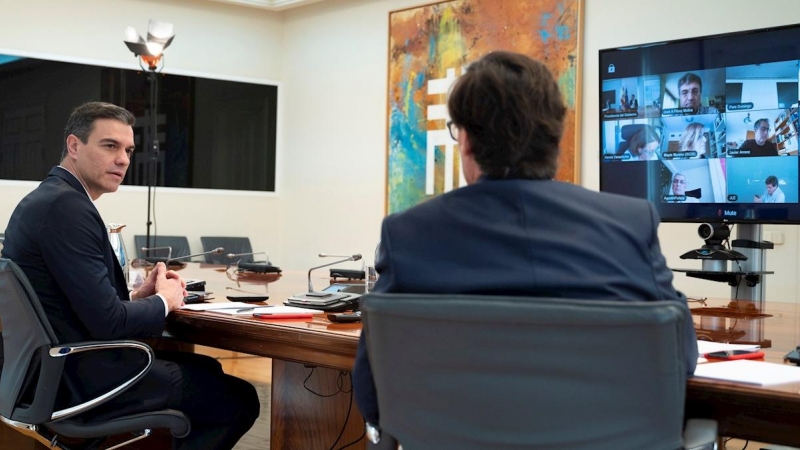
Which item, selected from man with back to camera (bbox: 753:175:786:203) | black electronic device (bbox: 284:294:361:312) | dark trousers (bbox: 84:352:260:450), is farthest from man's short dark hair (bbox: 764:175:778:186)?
dark trousers (bbox: 84:352:260:450)

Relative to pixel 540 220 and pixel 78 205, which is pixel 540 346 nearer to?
pixel 540 220

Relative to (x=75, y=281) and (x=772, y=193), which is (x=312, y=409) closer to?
(x=75, y=281)

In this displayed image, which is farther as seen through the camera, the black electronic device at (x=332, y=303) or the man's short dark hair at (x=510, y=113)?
the black electronic device at (x=332, y=303)

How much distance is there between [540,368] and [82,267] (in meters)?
1.43

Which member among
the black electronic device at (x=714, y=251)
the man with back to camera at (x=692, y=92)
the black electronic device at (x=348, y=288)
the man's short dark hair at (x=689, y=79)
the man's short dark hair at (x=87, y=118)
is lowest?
the black electronic device at (x=348, y=288)

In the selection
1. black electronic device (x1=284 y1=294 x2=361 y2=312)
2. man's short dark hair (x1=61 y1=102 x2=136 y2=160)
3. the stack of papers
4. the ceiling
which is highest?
the ceiling

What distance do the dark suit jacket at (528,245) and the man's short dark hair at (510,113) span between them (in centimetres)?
5

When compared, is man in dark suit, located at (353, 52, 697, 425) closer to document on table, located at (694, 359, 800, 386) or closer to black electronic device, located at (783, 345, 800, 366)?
document on table, located at (694, 359, 800, 386)

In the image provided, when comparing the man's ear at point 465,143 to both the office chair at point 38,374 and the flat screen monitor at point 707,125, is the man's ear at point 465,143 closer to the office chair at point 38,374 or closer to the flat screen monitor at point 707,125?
the office chair at point 38,374

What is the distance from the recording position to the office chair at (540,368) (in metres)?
1.16

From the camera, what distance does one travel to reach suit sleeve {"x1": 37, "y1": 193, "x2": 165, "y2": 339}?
2209mm

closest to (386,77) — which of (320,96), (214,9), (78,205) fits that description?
(320,96)

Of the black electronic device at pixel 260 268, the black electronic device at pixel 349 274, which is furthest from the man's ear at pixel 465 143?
the black electronic device at pixel 260 268

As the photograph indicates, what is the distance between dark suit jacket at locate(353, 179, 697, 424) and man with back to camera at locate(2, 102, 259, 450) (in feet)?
3.63
